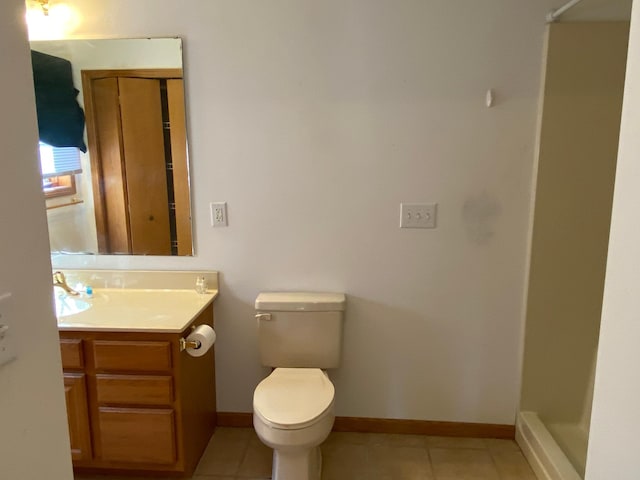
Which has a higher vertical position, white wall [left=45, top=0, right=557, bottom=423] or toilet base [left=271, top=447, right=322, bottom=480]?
white wall [left=45, top=0, right=557, bottom=423]

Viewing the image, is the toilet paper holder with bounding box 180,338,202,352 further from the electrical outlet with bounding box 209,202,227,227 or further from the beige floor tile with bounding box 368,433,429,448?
the beige floor tile with bounding box 368,433,429,448

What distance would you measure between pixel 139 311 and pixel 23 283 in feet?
4.54

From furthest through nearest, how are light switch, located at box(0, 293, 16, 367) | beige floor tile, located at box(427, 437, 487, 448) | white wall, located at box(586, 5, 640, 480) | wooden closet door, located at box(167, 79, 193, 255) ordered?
beige floor tile, located at box(427, 437, 487, 448) → wooden closet door, located at box(167, 79, 193, 255) → white wall, located at box(586, 5, 640, 480) → light switch, located at box(0, 293, 16, 367)

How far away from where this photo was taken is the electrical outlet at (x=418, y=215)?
2396 mm

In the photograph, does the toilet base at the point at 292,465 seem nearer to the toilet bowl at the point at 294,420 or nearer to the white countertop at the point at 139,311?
the toilet bowl at the point at 294,420

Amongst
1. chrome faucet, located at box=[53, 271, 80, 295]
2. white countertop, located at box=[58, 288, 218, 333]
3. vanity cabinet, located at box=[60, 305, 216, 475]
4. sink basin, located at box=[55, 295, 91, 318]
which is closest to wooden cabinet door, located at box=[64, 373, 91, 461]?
vanity cabinet, located at box=[60, 305, 216, 475]

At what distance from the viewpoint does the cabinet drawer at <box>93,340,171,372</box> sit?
81.5 inches

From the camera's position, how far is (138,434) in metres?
2.13

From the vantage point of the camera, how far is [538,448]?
2.29 metres

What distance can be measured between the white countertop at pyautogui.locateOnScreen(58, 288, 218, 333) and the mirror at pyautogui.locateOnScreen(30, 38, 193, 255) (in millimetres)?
213

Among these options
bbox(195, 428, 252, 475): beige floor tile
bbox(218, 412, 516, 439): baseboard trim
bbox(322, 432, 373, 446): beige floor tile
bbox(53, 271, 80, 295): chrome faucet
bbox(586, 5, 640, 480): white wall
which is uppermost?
bbox(586, 5, 640, 480): white wall

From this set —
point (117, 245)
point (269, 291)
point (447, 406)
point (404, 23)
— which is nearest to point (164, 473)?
point (269, 291)

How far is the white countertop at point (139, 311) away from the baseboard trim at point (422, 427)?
76 cm

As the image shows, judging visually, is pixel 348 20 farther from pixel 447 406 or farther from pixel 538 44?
pixel 447 406
